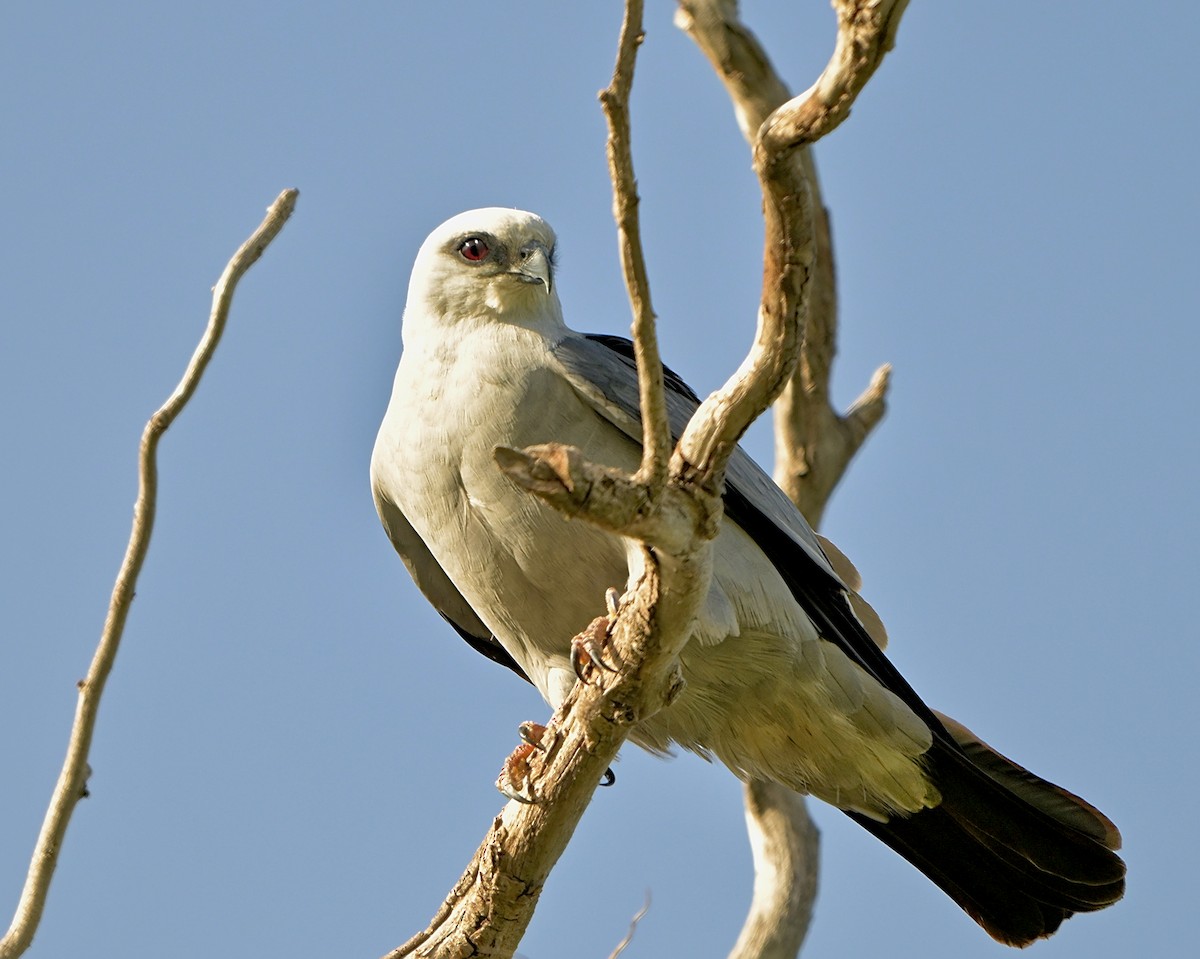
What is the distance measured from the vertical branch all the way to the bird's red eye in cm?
251

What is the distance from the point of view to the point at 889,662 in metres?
5.41

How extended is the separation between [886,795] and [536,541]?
67.7 inches

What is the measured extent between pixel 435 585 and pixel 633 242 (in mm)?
3133

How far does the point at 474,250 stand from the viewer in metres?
5.80

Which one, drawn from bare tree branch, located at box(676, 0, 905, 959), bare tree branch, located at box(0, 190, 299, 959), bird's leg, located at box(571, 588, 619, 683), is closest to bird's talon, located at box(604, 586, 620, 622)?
bird's leg, located at box(571, 588, 619, 683)

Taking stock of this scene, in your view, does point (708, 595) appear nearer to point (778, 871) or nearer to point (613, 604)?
point (613, 604)

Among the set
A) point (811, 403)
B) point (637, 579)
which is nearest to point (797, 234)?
point (637, 579)

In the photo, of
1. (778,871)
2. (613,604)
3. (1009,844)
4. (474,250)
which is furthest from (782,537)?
(778,871)

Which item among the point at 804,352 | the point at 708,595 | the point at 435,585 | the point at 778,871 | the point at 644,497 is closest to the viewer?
the point at 644,497

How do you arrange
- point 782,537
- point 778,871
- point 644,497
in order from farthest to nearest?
1. point 778,871
2. point 782,537
3. point 644,497

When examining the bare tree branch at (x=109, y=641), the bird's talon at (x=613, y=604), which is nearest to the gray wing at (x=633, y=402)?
the bird's talon at (x=613, y=604)

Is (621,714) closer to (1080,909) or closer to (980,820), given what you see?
(980,820)

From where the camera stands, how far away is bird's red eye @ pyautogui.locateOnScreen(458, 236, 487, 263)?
19.0 feet

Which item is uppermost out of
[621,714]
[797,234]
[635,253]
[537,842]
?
[797,234]
